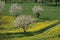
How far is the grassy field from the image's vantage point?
14859mm

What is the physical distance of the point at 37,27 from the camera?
15.3m

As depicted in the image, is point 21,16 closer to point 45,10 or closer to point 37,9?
point 37,9

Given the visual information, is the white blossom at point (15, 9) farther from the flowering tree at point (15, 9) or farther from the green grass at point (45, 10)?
the green grass at point (45, 10)

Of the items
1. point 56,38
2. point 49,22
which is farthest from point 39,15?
point 56,38

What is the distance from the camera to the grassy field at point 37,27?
1486 centimetres

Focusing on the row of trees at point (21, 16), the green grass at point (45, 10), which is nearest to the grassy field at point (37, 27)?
the green grass at point (45, 10)

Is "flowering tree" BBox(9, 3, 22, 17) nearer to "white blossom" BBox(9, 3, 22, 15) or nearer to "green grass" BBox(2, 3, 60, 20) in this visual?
"white blossom" BBox(9, 3, 22, 15)

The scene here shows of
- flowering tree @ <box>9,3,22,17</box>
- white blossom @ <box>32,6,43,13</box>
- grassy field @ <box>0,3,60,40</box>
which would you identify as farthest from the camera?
white blossom @ <box>32,6,43,13</box>

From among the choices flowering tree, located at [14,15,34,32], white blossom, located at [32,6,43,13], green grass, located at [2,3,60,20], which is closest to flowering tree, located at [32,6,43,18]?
white blossom, located at [32,6,43,13]

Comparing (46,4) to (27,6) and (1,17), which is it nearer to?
(27,6)

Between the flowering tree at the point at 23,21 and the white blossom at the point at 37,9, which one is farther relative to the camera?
the white blossom at the point at 37,9

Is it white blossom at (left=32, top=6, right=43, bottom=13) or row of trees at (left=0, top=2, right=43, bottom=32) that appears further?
white blossom at (left=32, top=6, right=43, bottom=13)

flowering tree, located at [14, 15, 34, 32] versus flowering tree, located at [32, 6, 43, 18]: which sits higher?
flowering tree, located at [32, 6, 43, 18]

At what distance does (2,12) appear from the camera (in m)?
15.9
